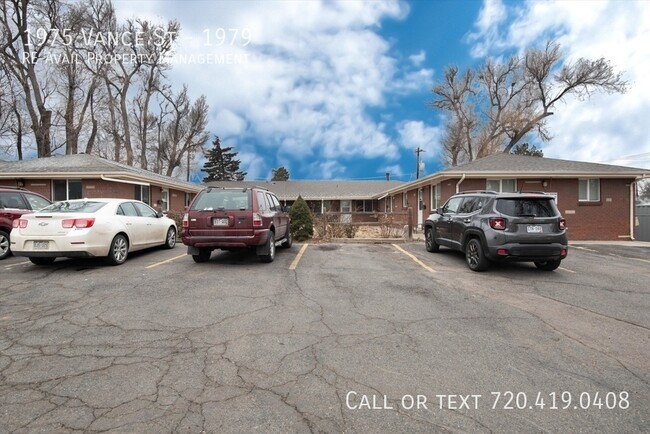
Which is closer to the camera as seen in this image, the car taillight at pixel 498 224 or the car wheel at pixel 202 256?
the car taillight at pixel 498 224

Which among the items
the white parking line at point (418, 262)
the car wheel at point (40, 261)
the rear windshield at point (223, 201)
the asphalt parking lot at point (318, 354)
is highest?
the rear windshield at point (223, 201)

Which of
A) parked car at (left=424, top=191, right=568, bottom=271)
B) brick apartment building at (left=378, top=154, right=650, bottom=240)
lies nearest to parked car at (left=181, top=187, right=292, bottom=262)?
parked car at (left=424, top=191, right=568, bottom=271)

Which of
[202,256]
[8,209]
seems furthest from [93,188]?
[202,256]

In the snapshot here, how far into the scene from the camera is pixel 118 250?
7.77m

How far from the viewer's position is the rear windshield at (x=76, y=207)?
738 cm

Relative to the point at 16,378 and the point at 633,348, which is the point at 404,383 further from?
the point at 16,378

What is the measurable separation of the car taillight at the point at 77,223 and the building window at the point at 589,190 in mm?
19801

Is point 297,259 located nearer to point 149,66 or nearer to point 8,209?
point 8,209

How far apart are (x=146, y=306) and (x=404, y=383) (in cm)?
367

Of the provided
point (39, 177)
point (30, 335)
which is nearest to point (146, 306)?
point (30, 335)

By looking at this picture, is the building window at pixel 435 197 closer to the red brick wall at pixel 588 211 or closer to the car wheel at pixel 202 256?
the red brick wall at pixel 588 211

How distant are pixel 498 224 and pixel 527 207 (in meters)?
0.74

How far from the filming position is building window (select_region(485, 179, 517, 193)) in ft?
55.1

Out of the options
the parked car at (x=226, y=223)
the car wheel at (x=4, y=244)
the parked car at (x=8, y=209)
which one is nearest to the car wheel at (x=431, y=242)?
the parked car at (x=226, y=223)
